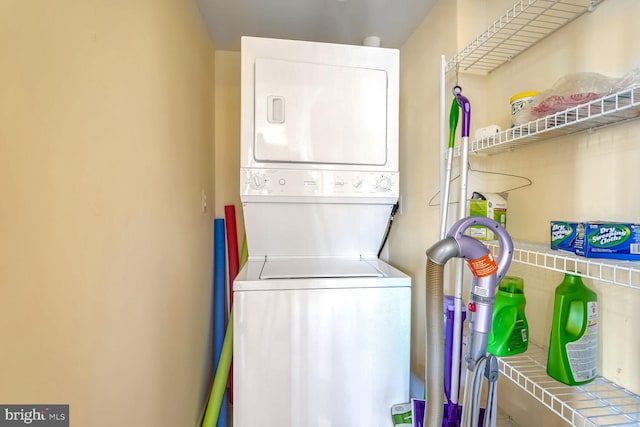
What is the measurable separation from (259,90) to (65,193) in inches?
46.3

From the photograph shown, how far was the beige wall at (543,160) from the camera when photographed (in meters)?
0.91

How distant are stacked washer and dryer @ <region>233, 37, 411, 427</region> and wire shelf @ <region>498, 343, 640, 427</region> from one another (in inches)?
23.4

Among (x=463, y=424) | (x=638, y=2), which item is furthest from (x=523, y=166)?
(x=463, y=424)

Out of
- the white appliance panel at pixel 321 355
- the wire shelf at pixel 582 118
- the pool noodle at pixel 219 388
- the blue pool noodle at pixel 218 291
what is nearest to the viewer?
the wire shelf at pixel 582 118

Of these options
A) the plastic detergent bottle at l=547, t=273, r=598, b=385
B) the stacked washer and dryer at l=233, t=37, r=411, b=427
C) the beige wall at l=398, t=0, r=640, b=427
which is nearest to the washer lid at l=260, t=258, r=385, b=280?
the stacked washer and dryer at l=233, t=37, r=411, b=427

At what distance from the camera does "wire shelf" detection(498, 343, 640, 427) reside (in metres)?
0.79

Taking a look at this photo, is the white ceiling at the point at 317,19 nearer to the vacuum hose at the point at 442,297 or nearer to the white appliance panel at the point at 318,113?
the white appliance panel at the point at 318,113

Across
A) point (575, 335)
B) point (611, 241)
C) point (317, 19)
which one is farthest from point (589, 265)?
point (317, 19)

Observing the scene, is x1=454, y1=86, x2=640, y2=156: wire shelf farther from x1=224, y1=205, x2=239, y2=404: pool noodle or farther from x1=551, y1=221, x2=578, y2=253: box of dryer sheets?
x1=224, y1=205, x2=239, y2=404: pool noodle

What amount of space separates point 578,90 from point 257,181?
143 centimetres

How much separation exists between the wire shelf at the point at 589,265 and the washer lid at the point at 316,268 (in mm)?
718

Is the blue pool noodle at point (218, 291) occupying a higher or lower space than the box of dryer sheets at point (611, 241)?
lower

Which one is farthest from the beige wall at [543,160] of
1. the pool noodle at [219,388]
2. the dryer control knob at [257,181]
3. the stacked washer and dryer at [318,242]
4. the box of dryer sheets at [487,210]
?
the pool noodle at [219,388]

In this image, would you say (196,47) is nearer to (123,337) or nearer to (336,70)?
(336,70)
